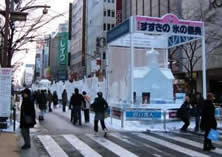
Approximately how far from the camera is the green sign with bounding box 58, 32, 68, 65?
407ft

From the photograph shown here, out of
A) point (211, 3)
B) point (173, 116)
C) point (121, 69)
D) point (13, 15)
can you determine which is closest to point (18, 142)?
point (13, 15)

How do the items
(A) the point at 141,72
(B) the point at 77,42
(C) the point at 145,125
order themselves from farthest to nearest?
(B) the point at 77,42, (A) the point at 141,72, (C) the point at 145,125

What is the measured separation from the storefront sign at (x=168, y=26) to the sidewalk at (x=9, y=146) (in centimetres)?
974

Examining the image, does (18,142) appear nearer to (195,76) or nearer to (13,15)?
(13,15)

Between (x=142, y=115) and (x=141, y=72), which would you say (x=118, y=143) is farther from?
(x=141, y=72)

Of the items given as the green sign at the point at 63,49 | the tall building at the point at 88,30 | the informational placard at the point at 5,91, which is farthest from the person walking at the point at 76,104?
the green sign at the point at 63,49

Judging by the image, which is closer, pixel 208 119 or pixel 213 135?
pixel 213 135

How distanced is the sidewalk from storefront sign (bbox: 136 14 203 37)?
9738mm

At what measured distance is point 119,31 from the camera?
2098 centimetres

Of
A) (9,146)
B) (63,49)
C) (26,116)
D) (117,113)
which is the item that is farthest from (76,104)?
(63,49)

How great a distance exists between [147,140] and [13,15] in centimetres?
773

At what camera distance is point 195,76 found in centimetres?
4347

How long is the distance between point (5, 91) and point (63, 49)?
111306 mm

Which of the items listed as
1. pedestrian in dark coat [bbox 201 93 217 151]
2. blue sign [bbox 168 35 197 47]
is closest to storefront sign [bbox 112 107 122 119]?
pedestrian in dark coat [bbox 201 93 217 151]
